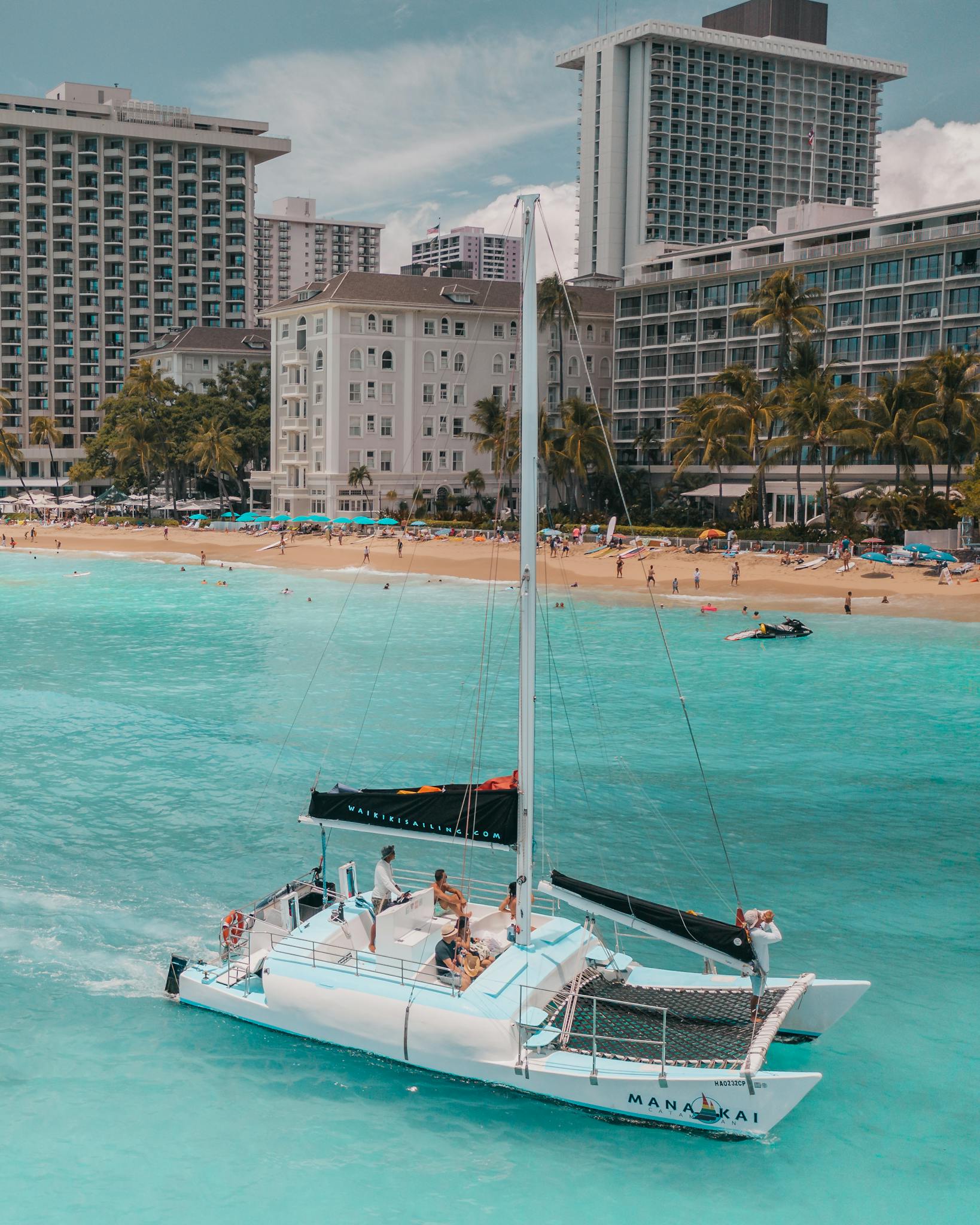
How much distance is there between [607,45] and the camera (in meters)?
164

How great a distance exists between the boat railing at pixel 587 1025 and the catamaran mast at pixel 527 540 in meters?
1.20

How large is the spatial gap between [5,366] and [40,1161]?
607ft

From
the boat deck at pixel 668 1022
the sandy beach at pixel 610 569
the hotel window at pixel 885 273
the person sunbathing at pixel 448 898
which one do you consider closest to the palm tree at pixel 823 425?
the sandy beach at pixel 610 569

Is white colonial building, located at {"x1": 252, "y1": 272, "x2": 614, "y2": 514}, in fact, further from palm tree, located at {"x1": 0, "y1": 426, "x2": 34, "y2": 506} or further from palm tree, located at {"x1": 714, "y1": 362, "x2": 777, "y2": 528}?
palm tree, located at {"x1": 0, "y1": 426, "x2": 34, "y2": 506}

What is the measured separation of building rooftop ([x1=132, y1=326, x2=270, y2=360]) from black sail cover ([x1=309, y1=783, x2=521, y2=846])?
465ft

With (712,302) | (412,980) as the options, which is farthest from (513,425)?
(412,980)

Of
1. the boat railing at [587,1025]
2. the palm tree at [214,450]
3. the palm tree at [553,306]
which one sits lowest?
the boat railing at [587,1025]

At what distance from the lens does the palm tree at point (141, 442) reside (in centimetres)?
12900

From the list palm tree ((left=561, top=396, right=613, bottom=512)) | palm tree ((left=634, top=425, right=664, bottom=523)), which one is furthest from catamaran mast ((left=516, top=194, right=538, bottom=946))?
palm tree ((left=634, top=425, right=664, bottom=523))

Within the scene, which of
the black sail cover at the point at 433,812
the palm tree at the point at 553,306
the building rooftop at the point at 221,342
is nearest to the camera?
the black sail cover at the point at 433,812

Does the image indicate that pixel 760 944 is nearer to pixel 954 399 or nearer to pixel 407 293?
pixel 954 399

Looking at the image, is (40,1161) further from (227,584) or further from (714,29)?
(714,29)

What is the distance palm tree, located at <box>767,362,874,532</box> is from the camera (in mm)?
80438

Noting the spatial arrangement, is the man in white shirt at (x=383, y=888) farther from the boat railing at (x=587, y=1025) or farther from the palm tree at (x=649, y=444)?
the palm tree at (x=649, y=444)
